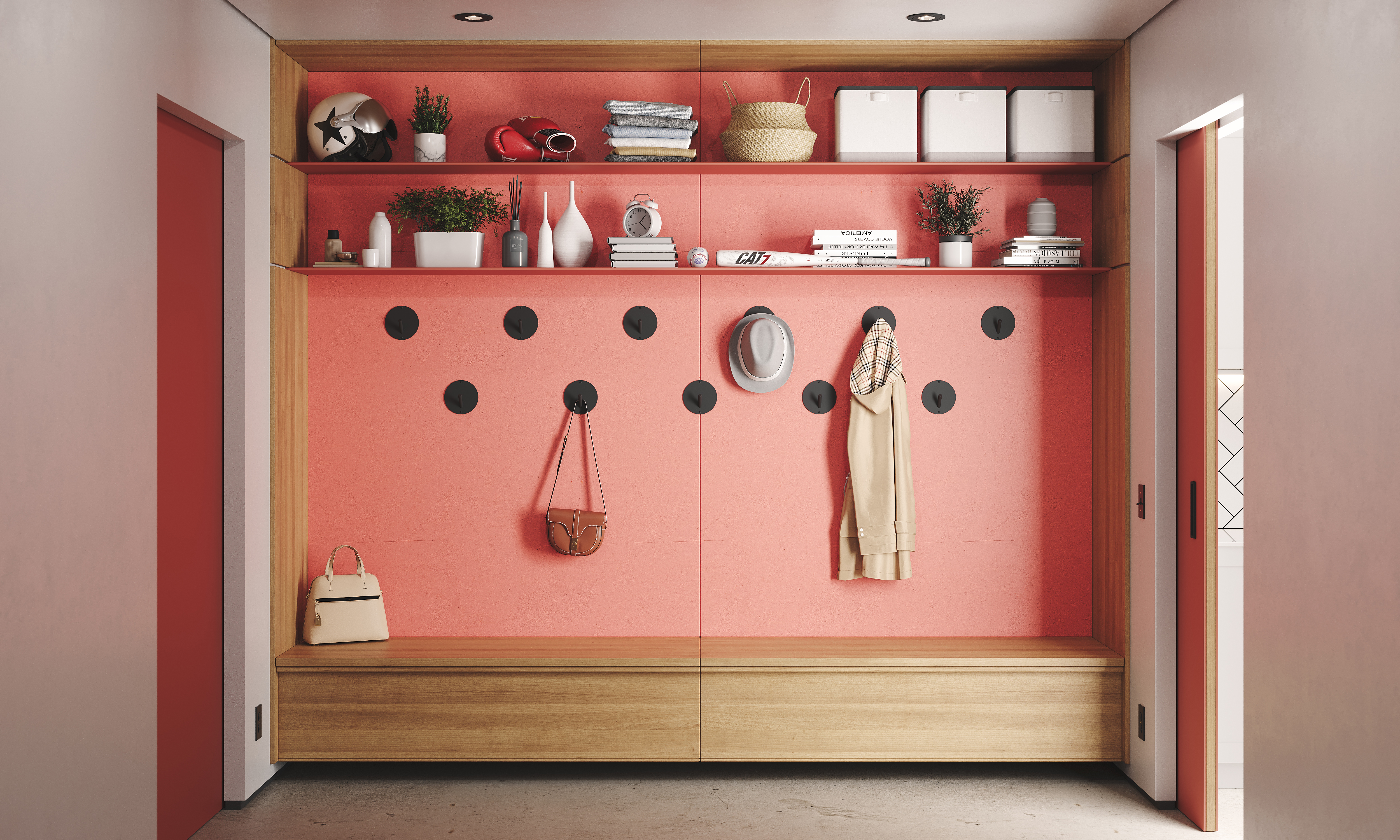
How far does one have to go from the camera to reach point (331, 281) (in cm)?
374

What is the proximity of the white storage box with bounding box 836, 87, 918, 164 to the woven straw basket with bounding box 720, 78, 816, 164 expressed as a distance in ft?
0.46

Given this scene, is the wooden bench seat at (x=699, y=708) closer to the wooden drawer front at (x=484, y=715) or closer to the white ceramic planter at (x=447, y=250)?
the wooden drawer front at (x=484, y=715)

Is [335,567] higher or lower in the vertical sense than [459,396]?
lower

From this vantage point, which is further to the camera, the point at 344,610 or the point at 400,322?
the point at 400,322

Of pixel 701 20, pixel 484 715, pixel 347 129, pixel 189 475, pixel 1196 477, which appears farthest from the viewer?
pixel 347 129

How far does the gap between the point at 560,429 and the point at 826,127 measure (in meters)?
1.59

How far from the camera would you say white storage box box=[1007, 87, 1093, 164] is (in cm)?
358

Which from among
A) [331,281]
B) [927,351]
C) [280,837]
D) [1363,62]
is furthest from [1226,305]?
[280,837]

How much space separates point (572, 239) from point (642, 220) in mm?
274

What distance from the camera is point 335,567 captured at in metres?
3.73

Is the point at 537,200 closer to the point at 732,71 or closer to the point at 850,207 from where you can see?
the point at 732,71

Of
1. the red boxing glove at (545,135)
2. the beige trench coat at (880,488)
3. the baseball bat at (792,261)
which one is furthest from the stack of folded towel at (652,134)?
the beige trench coat at (880,488)

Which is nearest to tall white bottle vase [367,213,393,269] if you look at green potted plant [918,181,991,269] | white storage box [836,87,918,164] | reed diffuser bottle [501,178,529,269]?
reed diffuser bottle [501,178,529,269]

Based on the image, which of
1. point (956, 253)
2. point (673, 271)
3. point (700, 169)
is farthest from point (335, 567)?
point (956, 253)
